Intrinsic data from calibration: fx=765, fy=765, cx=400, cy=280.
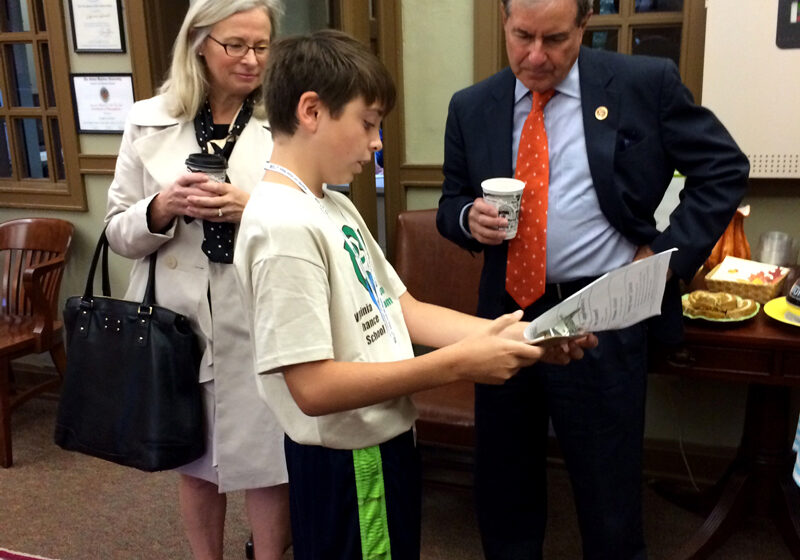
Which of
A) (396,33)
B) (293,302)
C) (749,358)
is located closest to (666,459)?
(749,358)

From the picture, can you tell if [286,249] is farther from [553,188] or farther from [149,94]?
[149,94]

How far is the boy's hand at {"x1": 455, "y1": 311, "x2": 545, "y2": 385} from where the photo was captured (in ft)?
4.03

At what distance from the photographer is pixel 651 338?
6.56 ft

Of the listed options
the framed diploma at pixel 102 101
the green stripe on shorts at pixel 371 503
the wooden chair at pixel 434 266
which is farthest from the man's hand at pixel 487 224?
the framed diploma at pixel 102 101

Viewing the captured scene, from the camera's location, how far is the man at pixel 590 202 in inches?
67.7

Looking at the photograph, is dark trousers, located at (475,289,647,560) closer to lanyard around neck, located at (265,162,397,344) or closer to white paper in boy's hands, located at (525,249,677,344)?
white paper in boy's hands, located at (525,249,677,344)

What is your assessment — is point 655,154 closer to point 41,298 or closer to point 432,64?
point 432,64

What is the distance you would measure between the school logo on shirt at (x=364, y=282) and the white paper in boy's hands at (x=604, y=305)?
258 millimetres

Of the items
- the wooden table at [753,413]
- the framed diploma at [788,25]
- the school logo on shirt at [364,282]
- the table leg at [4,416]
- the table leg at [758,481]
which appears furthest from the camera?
the table leg at [4,416]

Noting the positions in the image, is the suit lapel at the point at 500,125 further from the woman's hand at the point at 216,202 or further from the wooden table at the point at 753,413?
the wooden table at the point at 753,413

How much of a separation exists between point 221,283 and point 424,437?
955 mm

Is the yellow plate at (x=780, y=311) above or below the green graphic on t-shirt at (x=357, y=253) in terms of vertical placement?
below

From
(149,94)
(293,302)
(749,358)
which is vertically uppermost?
(149,94)

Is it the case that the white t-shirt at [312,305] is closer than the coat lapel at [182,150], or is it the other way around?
the white t-shirt at [312,305]
